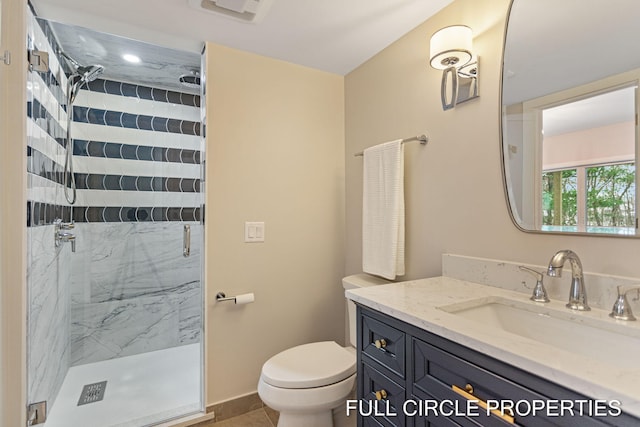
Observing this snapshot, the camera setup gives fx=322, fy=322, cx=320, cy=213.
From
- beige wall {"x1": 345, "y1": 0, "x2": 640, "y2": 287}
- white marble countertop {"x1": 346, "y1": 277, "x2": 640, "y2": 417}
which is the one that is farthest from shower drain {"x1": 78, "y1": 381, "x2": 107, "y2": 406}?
beige wall {"x1": 345, "y1": 0, "x2": 640, "y2": 287}

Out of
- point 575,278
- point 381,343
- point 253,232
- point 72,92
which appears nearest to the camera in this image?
point 575,278

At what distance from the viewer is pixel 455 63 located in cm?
141

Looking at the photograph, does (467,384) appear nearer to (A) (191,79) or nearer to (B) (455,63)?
(B) (455,63)

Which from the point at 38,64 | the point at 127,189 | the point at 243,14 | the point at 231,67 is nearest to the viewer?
the point at 38,64

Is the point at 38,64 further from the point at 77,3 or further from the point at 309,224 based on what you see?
the point at 309,224

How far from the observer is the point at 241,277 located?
6.37ft

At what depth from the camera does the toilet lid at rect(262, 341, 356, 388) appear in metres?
1.43

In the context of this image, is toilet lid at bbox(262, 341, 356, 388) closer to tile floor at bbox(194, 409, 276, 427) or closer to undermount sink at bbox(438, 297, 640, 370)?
tile floor at bbox(194, 409, 276, 427)

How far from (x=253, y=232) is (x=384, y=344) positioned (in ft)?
3.71

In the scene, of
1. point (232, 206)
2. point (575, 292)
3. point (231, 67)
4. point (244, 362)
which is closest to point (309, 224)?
point (232, 206)

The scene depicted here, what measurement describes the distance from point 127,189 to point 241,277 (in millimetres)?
1320

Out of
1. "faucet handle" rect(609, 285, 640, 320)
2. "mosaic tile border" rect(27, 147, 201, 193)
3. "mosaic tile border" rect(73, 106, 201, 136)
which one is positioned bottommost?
"faucet handle" rect(609, 285, 640, 320)

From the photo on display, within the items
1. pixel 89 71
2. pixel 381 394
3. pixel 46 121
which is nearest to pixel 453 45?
pixel 381 394

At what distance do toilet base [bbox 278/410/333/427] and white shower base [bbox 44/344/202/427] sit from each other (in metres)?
0.66
